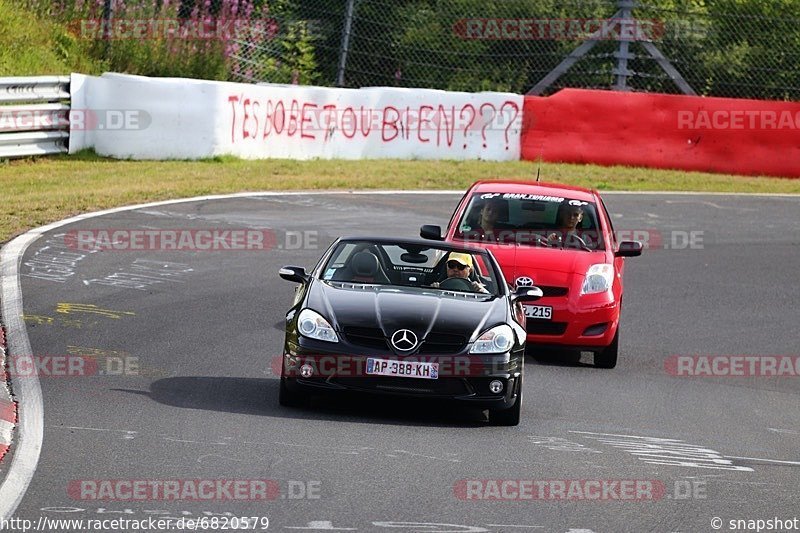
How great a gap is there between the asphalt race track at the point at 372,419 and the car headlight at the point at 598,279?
2.18 ft

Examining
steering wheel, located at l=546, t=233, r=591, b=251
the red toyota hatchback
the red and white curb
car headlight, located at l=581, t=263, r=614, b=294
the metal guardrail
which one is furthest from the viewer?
the metal guardrail

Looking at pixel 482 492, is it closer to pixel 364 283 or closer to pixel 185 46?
pixel 364 283

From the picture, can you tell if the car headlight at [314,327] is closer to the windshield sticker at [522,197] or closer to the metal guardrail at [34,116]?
the windshield sticker at [522,197]

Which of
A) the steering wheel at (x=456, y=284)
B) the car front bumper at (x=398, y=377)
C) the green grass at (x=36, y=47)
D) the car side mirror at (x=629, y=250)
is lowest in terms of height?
the car front bumper at (x=398, y=377)

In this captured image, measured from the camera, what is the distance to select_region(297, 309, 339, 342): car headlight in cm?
921

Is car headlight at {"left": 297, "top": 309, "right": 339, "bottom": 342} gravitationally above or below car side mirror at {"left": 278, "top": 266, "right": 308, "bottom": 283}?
below

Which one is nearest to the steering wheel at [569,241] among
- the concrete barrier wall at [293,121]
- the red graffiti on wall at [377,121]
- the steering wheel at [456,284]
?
the steering wheel at [456,284]

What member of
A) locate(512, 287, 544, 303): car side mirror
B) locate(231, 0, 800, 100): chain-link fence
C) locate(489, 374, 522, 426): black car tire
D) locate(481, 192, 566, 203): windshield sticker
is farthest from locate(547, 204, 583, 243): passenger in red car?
locate(231, 0, 800, 100): chain-link fence

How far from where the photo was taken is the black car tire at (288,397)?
366 inches

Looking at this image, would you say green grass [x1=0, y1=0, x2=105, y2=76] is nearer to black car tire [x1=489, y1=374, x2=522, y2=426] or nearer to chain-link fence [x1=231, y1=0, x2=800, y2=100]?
chain-link fence [x1=231, y1=0, x2=800, y2=100]

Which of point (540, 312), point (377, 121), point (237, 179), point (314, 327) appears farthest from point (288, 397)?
point (377, 121)

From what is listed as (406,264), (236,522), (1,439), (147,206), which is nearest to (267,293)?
(406,264)

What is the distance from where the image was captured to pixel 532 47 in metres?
30.2

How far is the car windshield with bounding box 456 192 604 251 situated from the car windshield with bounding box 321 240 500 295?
7.81 ft
